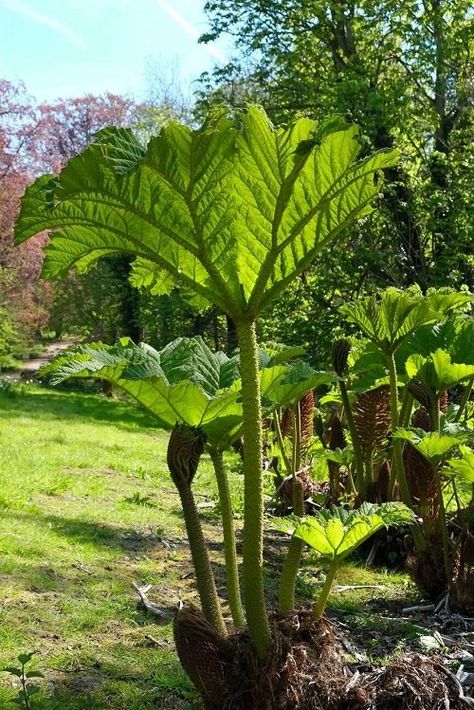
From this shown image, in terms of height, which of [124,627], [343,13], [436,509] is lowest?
[124,627]

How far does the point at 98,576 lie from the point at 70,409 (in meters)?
10.6

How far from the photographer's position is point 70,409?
555 inches

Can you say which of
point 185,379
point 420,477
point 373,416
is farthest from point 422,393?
point 185,379

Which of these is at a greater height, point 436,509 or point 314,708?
point 436,509

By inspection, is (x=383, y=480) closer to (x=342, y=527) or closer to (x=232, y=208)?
(x=342, y=527)

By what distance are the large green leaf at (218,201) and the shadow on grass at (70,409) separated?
9483mm

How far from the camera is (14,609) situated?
3.07 meters

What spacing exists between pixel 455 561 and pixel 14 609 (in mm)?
1844

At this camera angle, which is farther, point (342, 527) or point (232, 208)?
point (342, 527)

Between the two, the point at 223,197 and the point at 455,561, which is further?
the point at 455,561

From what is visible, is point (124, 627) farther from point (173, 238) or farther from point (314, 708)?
point (173, 238)

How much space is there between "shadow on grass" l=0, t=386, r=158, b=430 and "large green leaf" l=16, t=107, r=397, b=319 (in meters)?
9.48

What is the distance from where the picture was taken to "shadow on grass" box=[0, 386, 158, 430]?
12453 millimetres

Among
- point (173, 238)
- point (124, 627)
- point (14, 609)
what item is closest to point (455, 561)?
point (124, 627)
